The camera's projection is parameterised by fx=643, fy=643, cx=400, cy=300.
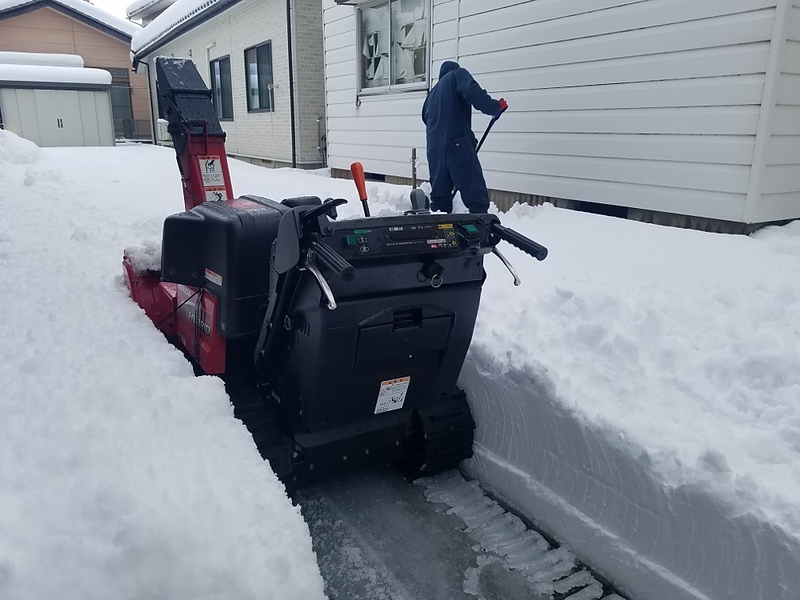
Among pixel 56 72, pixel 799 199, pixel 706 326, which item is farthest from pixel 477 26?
pixel 56 72

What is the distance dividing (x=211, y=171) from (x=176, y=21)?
1417 centimetres

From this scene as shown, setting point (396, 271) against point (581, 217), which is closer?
point (396, 271)

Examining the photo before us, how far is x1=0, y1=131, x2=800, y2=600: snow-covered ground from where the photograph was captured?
1.62m

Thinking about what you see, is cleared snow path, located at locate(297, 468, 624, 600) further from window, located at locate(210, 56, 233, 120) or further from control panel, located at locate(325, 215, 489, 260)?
window, located at locate(210, 56, 233, 120)

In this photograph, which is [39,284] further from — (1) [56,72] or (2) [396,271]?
(1) [56,72]

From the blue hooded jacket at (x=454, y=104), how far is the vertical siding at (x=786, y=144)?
→ 7.00 ft

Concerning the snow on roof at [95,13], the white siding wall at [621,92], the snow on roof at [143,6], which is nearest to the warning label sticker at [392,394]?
the white siding wall at [621,92]

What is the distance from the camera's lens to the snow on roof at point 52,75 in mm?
18250

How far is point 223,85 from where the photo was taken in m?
15.0

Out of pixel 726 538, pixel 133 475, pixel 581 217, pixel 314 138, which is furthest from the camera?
pixel 314 138

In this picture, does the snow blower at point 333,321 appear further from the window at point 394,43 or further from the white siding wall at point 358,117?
the window at point 394,43

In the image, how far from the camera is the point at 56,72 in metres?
19.0

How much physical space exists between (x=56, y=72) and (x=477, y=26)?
1699 cm

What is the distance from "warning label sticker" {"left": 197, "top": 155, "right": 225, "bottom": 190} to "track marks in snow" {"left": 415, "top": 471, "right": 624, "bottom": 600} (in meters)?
2.23
